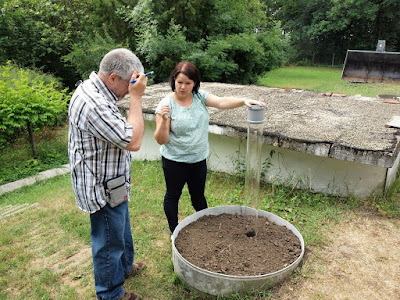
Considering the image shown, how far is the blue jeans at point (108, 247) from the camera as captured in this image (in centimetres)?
206

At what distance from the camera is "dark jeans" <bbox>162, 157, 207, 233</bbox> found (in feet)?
8.55

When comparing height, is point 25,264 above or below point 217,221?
below

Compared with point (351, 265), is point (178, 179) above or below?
above

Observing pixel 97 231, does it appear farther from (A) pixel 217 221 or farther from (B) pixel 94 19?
(B) pixel 94 19

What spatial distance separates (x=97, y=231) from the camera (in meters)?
2.10

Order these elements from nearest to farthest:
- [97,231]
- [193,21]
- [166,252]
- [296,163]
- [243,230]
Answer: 1. [97,231]
2. [243,230]
3. [166,252]
4. [296,163]
5. [193,21]

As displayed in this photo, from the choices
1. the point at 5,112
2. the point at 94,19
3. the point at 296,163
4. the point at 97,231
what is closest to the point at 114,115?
the point at 97,231

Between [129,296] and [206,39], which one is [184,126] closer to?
[129,296]

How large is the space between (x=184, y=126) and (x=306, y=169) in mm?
1913

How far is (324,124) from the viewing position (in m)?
3.87

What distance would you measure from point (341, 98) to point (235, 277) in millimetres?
4198

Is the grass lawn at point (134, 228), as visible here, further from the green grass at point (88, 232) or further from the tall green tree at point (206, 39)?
the tall green tree at point (206, 39)

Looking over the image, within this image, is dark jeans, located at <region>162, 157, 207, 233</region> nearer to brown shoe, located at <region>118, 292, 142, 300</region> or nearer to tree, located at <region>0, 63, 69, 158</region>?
brown shoe, located at <region>118, 292, 142, 300</region>

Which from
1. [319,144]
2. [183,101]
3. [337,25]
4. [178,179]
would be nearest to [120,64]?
[183,101]
